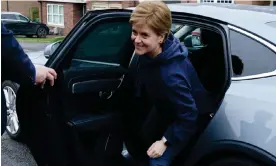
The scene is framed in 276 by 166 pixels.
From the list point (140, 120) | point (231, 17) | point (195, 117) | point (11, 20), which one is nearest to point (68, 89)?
point (140, 120)

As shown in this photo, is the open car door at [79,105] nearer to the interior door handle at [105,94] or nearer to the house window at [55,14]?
the interior door handle at [105,94]

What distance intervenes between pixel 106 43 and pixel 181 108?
1.44 metres

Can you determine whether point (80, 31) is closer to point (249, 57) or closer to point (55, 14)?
point (249, 57)

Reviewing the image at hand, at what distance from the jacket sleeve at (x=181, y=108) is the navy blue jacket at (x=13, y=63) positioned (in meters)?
0.73

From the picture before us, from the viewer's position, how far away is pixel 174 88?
7.14ft

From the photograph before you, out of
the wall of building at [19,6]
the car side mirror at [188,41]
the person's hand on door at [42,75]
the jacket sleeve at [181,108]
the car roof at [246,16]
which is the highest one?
the car roof at [246,16]

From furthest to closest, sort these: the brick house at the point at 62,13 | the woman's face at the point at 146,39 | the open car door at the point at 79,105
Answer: the brick house at the point at 62,13 < the open car door at the point at 79,105 < the woman's face at the point at 146,39

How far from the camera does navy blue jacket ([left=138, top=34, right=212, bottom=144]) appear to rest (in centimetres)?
219

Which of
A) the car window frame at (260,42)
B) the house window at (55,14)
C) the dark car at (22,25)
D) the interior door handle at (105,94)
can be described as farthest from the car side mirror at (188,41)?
the house window at (55,14)

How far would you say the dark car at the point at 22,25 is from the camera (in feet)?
83.4

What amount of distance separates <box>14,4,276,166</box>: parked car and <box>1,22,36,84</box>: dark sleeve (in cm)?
65

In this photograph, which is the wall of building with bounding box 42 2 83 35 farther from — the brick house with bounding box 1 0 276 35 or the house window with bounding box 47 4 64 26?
the house window with bounding box 47 4 64 26

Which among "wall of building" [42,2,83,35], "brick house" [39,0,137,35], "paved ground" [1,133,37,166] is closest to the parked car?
"paved ground" [1,133,37,166]

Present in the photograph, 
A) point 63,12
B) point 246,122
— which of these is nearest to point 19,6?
point 63,12
